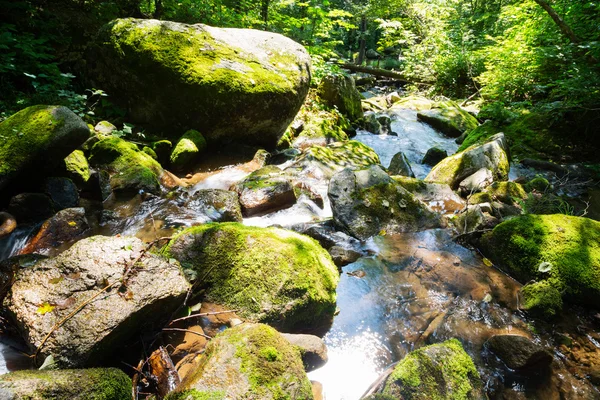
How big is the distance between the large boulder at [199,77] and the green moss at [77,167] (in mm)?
2142

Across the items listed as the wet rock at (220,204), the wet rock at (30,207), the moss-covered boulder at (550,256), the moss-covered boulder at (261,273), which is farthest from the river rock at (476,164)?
the wet rock at (30,207)

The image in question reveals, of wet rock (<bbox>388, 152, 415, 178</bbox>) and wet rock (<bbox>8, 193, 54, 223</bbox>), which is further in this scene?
wet rock (<bbox>388, 152, 415, 178</bbox>)

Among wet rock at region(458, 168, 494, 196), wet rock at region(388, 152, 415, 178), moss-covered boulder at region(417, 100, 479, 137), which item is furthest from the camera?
moss-covered boulder at region(417, 100, 479, 137)

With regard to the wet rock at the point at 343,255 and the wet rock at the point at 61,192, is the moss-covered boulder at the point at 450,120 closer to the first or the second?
the wet rock at the point at 343,255

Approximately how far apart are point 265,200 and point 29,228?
3.21 m

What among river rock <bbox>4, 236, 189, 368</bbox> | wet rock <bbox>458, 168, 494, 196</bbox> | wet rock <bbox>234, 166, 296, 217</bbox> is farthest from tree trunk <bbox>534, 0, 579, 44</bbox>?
river rock <bbox>4, 236, 189, 368</bbox>

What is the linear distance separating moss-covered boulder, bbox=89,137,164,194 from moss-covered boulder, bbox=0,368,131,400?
12.9 feet

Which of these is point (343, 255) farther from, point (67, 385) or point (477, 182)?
point (477, 182)

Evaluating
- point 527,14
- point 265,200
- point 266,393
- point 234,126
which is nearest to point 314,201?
point 265,200

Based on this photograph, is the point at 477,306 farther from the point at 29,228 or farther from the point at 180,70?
the point at 180,70

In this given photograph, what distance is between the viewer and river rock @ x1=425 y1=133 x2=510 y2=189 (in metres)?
6.35

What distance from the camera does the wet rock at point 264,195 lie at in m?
5.26

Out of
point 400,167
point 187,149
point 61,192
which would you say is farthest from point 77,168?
point 400,167

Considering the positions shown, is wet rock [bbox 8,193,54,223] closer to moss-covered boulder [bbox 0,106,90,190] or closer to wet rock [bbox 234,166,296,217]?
moss-covered boulder [bbox 0,106,90,190]
